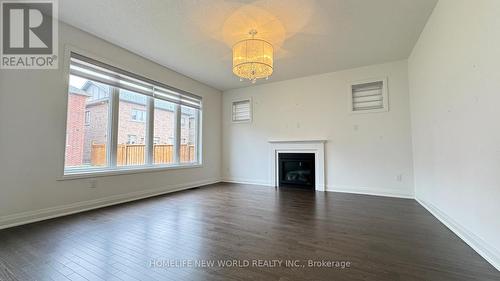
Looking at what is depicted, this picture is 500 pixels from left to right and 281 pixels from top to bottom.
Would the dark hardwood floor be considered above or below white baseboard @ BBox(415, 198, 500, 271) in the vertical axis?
below

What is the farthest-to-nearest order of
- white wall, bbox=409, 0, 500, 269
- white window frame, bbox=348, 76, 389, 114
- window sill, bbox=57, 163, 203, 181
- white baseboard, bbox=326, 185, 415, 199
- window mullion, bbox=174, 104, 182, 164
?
1. window mullion, bbox=174, 104, 182, 164
2. white window frame, bbox=348, 76, 389, 114
3. white baseboard, bbox=326, 185, 415, 199
4. window sill, bbox=57, 163, 203, 181
5. white wall, bbox=409, 0, 500, 269

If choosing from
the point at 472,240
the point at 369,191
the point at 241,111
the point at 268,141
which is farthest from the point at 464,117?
the point at 241,111

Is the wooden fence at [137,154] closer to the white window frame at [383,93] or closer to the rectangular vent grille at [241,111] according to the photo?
the rectangular vent grille at [241,111]

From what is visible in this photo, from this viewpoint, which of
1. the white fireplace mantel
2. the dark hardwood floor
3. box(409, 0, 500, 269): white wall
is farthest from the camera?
the white fireplace mantel

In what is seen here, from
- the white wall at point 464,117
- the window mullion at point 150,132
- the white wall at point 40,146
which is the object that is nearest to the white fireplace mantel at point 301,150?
the white wall at point 464,117

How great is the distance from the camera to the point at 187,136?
5594 millimetres

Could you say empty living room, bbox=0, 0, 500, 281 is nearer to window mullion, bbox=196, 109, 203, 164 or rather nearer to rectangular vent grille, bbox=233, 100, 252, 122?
window mullion, bbox=196, 109, 203, 164

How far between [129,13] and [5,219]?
3071 millimetres

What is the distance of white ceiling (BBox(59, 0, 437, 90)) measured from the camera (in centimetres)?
277

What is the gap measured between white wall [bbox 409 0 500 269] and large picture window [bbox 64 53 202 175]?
16.0ft

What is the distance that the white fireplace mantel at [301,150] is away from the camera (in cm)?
511

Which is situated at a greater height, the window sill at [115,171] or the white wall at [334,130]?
the white wall at [334,130]

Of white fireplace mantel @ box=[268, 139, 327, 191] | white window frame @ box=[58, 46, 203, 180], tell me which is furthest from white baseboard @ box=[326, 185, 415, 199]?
white window frame @ box=[58, 46, 203, 180]

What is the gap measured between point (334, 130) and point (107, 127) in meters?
4.77
